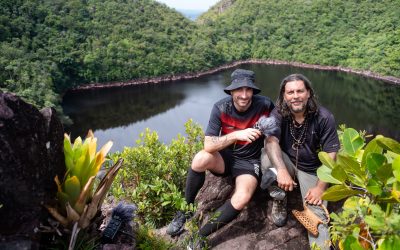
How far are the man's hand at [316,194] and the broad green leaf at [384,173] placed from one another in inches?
66.8

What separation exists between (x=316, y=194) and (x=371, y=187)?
1.67 meters

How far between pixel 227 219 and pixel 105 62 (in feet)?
154

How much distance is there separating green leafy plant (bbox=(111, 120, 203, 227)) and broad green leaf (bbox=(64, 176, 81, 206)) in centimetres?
123

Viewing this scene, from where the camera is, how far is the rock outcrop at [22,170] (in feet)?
5.78

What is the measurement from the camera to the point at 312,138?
3.05 metres

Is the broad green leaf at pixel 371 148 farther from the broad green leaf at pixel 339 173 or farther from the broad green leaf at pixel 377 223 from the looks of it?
the broad green leaf at pixel 377 223

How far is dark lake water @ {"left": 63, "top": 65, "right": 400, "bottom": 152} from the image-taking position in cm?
2792

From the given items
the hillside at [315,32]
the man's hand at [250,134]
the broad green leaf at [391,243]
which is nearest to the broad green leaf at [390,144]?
the broad green leaf at [391,243]

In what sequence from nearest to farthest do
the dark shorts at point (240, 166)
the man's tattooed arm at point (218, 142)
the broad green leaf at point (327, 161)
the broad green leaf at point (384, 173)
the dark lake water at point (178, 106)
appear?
the broad green leaf at point (384, 173) → the broad green leaf at point (327, 161) → the man's tattooed arm at point (218, 142) → the dark shorts at point (240, 166) → the dark lake water at point (178, 106)

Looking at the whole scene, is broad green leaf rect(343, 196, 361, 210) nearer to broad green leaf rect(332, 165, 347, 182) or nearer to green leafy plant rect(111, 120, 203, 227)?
broad green leaf rect(332, 165, 347, 182)

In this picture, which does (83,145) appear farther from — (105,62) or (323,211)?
(105,62)

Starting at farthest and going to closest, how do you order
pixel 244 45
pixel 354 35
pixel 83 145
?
pixel 244 45
pixel 354 35
pixel 83 145

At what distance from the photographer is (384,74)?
4753cm

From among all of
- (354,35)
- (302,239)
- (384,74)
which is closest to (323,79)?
(384,74)
